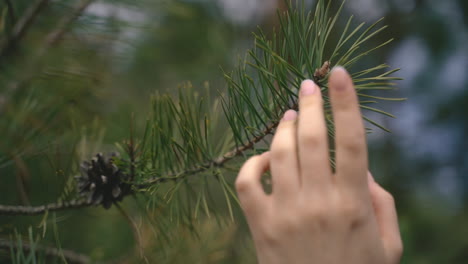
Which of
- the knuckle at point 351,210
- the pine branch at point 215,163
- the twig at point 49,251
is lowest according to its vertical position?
the twig at point 49,251

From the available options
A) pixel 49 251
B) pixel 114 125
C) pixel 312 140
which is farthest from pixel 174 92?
pixel 312 140

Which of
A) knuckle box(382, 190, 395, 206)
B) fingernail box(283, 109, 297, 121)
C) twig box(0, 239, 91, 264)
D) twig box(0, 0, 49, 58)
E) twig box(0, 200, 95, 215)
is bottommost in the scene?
twig box(0, 239, 91, 264)

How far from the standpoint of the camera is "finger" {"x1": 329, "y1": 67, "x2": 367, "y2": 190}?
0.66 feet

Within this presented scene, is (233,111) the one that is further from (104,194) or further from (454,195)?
(454,195)

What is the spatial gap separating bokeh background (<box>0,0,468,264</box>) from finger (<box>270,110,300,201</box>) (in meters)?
0.15

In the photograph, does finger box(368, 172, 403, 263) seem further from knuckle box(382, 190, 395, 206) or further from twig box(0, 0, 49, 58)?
twig box(0, 0, 49, 58)

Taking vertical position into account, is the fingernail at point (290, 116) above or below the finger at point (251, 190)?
above

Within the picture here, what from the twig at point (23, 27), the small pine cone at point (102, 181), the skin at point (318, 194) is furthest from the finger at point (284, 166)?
the twig at point (23, 27)

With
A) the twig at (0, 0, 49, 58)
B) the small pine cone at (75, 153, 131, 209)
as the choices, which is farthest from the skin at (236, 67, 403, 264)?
the twig at (0, 0, 49, 58)

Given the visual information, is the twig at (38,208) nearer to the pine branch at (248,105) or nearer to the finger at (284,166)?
the pine branch at (248,105)

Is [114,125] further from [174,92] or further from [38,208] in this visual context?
[174,92]

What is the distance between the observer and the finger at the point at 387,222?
9.1 inches

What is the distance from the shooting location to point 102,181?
0.90 ft

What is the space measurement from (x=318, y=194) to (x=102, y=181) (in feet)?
0.53
